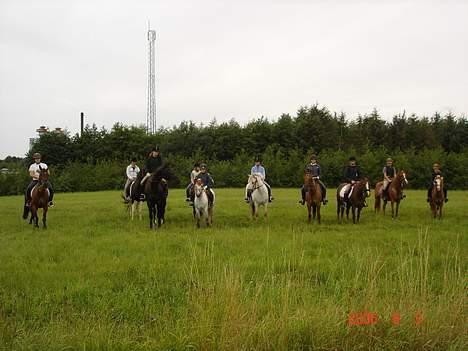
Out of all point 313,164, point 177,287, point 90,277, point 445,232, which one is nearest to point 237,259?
point 177,287

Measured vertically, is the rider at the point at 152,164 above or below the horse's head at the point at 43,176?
above

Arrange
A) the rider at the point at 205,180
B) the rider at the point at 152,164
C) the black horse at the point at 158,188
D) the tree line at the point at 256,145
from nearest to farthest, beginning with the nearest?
the black horse at the point at 158,188 < the rider at the point at 152,164 < the rider at the point at 205,180 < the tree line at the point at 256,145

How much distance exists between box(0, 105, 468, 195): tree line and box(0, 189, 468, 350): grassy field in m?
38.7

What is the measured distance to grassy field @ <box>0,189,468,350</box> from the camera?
187 inches

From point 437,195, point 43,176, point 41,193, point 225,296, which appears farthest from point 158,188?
point 437,195

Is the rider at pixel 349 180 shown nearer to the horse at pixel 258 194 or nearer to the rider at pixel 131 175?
the horse at pixel 258 194

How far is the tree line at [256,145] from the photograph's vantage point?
5034 cm

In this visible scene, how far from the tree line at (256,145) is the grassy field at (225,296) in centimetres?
3867

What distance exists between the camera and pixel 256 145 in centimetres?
5884

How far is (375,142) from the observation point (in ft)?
198

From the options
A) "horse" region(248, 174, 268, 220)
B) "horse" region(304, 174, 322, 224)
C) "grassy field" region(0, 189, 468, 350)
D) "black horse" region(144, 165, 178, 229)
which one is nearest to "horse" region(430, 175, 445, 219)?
"horse" region(304, 174, 322, 224)

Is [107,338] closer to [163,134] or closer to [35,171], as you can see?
[35,171]

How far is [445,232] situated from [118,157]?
50217 mm

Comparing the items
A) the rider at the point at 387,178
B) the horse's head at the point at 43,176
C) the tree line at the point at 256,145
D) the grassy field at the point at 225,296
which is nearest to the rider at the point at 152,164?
the horse's head at the point at 43,176
